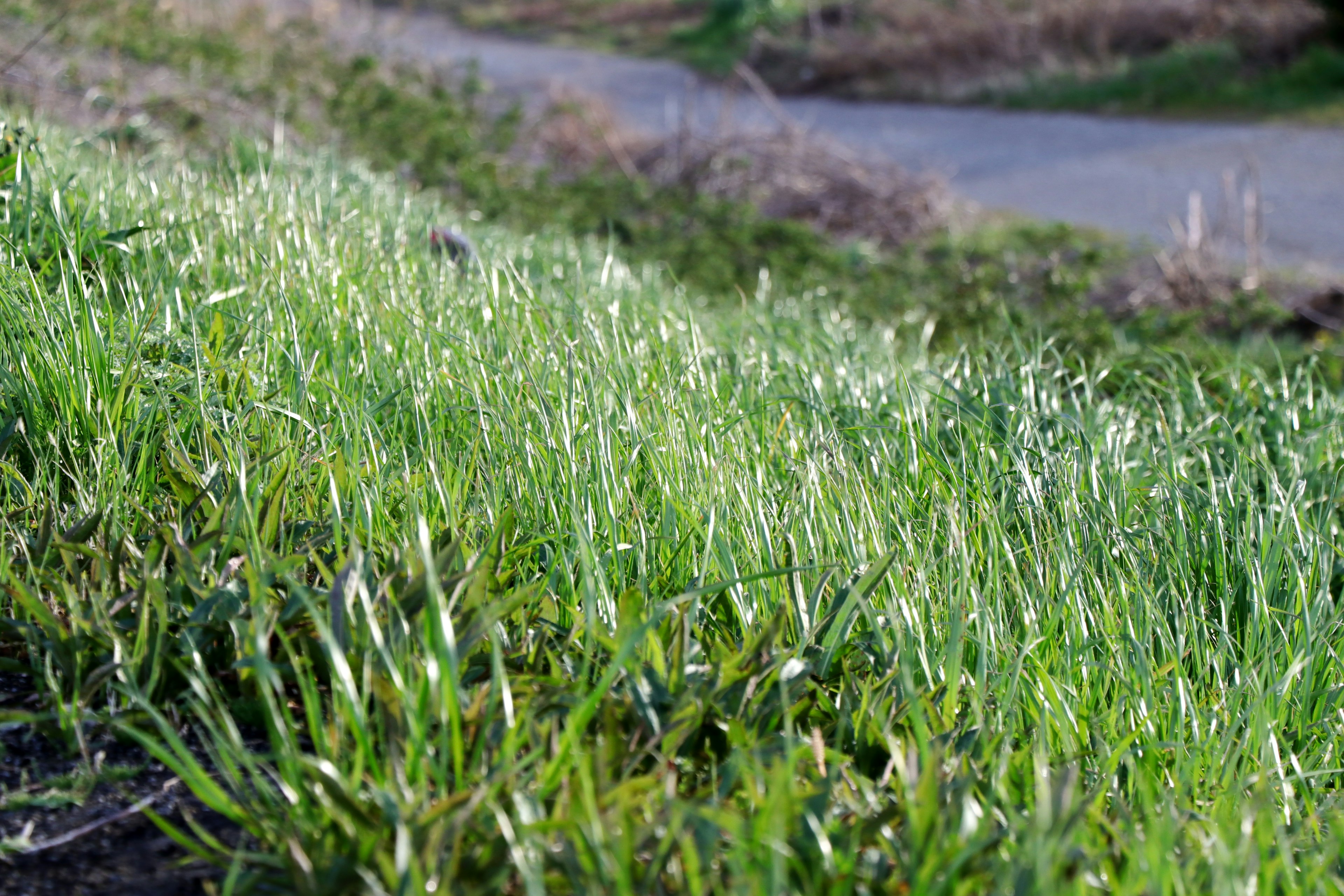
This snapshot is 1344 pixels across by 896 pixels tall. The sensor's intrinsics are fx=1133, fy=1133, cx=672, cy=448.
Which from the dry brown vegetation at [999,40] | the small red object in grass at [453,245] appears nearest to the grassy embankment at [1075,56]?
the dry brown vegetation at [999,40]

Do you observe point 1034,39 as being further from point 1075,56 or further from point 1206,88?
point 1206,88

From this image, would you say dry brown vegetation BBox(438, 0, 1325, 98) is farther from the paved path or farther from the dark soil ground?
the dark soil ground

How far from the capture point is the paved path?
28.7 feet

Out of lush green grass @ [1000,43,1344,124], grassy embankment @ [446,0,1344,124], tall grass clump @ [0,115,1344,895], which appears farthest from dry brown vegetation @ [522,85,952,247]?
tall grass clump @ [0,115,1344,895]

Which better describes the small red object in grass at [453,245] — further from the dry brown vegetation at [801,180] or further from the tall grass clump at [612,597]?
the dry brown vegetation at [801,180]

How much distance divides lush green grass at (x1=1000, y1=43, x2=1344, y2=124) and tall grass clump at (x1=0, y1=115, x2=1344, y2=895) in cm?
1149

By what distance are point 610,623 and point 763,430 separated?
850 millimetres

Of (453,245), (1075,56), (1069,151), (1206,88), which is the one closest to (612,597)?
(453,245)

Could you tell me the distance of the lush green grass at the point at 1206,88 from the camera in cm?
1248

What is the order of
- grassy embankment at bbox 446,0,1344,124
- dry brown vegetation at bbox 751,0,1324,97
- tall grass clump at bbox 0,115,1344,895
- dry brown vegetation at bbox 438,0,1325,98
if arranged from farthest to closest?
dry brown vegetation at bbox 438,0,1325,98
dry brown vegetation at bbox 751,0,1324,97
grassy embankment at bbox 446,0,1344,124
tall grass clump at bbox 0,115,1344,895

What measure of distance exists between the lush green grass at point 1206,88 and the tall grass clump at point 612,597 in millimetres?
11492

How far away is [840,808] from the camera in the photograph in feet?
4.26

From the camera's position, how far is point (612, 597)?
168cm

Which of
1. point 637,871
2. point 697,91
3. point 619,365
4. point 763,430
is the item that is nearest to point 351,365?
point 619,365
